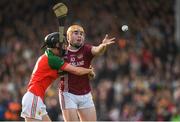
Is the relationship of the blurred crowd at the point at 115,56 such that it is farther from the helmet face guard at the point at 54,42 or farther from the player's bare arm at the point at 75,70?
the helmet face guard at the point at 54,42

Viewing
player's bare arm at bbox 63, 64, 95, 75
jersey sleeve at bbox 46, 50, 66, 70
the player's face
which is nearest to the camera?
jersey sleeve at bbox 46, 50, 66, 70

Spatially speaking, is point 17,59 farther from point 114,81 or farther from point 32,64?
point 114,81

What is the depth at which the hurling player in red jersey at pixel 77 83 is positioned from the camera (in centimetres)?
1260

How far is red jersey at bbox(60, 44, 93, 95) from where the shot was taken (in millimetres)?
12648

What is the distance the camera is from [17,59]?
20516 millimetres

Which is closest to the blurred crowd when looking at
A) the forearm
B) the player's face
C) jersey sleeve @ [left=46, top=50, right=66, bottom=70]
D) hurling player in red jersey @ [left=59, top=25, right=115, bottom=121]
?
hurling player in red jersey @ [left=59, top=25, right=115, bottom=121]

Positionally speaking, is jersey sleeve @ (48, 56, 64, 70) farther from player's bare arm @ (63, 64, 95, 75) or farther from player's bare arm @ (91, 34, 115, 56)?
player's bare arm @ (91, 34, 115, 56)

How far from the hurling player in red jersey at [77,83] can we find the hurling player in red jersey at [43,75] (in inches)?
14.0

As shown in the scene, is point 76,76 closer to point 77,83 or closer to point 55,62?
point 77,83

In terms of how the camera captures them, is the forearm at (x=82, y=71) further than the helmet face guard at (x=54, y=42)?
Yes

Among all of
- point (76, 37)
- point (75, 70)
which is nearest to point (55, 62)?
point (75, 70)

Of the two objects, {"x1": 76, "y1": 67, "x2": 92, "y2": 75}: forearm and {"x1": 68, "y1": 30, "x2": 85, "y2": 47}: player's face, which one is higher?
{"x1": 68, "y1": 30, "x2": 85, "y2": 47}: player's face

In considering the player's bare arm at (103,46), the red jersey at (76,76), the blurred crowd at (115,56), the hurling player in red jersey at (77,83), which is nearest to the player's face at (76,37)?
the hurling player in red jersey at (77,83)

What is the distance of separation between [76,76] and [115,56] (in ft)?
27.3
